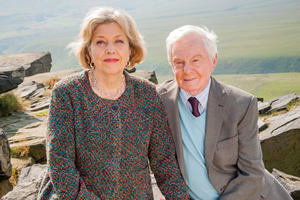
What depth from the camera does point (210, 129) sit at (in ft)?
7.36

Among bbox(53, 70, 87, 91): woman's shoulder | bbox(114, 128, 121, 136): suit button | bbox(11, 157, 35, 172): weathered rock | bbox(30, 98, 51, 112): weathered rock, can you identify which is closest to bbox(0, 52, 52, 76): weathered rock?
bbox(30, 98, 51, 112): weathered rock

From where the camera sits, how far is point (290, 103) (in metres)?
5.75

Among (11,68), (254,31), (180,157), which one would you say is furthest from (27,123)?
(254,31)

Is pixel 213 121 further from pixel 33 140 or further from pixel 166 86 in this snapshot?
pixel 33 140

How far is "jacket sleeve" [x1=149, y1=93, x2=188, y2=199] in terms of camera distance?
228 cm

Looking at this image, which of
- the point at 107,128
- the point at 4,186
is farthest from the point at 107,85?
the point at 4,186

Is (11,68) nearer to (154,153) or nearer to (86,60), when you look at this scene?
(86,60)

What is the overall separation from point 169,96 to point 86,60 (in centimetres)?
67

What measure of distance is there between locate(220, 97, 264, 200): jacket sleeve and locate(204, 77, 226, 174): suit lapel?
0.48ft

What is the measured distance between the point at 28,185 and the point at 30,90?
16.3 ft

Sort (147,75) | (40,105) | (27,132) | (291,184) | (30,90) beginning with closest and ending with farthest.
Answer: (291,184) < (27,132) < (40,105) < (30,90) < (147,75)

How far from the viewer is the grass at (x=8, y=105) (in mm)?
5613

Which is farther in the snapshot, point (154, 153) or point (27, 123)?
point (27, 123)

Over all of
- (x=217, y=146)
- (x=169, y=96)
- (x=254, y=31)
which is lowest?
(x=254, y=31)
